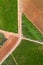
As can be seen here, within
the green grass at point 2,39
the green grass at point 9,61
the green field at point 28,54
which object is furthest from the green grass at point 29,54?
the green grass at point 2,39

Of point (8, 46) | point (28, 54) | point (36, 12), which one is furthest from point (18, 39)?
point (36, 12)

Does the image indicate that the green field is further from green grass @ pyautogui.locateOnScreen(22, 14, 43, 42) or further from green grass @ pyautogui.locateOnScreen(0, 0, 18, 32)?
green grass @ pyautogui.locateOnScreen(0, 0, 18, 32)

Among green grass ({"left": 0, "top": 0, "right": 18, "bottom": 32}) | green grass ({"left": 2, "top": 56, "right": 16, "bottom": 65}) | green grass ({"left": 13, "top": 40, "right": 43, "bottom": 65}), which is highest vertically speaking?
green grass ({"left": 0, "top": 0, "right": 18, "bottom": 32})

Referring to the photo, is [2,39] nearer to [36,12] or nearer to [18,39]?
[18,39]

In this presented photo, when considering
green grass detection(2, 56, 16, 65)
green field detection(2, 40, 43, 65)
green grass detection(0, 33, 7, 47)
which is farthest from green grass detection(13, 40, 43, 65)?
green grass detection(0, 33, 7, 47)

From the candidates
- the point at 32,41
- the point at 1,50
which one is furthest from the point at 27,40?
the point at 1,50
